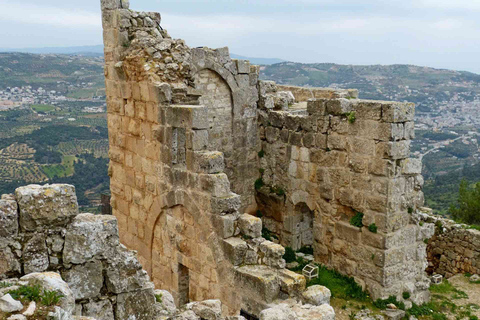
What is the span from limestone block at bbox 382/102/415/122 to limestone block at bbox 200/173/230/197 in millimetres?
2896

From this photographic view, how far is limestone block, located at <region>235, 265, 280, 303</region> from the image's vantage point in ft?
20.8

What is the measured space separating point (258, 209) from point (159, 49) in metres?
4.54

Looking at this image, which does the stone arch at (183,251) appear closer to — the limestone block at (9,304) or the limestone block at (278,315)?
the limestone block at (278,315)

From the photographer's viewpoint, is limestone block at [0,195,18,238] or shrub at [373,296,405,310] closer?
limestone block at [0,195,18,238]

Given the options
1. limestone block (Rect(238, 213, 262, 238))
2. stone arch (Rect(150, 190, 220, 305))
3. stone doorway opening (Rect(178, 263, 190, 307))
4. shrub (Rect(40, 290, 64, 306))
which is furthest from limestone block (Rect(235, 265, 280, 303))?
shrub (Rect(40, 290, 64, 306))

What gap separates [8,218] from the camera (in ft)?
11.6

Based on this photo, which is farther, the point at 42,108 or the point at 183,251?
the point at 42,108

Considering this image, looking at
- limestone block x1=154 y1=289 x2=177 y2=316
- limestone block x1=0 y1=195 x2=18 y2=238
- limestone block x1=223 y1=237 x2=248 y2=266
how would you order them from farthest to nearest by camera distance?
limestone block x1=223 y1=237 x2=248 y2=266
limestone block x1=154 y1=289 x2=177 y2=316
limestone block x1=0 y1=195 x2=18 y2=238

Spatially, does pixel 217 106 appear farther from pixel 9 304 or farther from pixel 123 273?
pixel 9 304

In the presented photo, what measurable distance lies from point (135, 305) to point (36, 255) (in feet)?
2.78

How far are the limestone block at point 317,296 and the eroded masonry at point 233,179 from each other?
0.54 metres

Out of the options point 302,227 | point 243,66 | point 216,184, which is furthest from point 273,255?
point 243,66

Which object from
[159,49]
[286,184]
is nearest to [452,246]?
[286,184]

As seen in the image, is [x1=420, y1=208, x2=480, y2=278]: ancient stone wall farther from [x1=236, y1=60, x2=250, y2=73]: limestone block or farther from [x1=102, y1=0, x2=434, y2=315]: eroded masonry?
[x1=236, y1=60, x2=250, y2=73]: limestone block
